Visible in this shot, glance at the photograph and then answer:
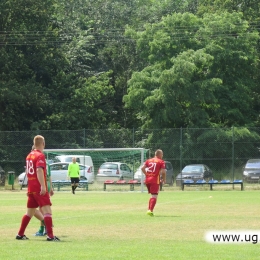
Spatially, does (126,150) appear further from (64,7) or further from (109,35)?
(64,7)

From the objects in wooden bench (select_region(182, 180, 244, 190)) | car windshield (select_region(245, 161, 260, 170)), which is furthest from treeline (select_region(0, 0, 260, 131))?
wooden bench (select_region(182, 180, 244, 190))

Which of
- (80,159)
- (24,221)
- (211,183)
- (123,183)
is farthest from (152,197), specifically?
(80,159)

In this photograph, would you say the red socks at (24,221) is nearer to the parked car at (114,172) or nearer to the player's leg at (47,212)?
the player's leg at (47,212)

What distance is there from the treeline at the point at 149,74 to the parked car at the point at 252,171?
9180mm

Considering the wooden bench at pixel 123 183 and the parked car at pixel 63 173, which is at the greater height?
the parked car at pixel 63 173

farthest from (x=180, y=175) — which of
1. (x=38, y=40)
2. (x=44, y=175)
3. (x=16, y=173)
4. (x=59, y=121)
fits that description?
(x=44, y=175)

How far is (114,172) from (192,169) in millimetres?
4239

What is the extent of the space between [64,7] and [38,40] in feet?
48.9

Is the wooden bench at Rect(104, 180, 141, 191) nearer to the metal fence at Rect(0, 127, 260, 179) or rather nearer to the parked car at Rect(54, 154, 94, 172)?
the parked car at Rect(54, 154, 94, 172)

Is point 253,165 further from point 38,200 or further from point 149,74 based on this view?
point 38,200

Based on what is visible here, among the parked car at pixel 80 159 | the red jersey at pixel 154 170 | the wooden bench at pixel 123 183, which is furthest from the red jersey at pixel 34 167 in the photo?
the parked car at pixel 80 159

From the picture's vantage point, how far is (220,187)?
138ft

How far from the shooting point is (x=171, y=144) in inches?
1743

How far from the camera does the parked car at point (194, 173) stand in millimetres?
42375
